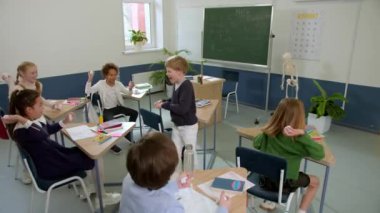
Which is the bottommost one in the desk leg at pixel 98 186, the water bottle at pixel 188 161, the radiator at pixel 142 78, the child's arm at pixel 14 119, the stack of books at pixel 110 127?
the desk leg at pixel 98 186

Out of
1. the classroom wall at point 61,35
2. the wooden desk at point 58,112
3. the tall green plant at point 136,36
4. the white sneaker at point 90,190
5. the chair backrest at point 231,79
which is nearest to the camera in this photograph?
the white sneaker at point 90,190

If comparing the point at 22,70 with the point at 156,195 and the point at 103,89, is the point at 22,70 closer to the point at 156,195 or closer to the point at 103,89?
the point at 103,89

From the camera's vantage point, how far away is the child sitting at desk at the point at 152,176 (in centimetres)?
116

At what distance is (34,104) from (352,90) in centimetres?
434

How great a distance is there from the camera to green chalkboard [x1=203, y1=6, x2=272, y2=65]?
483 cm

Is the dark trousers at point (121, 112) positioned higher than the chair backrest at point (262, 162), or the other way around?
the chair backrest at point (262, 162)

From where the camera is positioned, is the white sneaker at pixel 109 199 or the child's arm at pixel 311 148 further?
the white sneaker at pixel 109 199

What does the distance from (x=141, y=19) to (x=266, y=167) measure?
219 inches

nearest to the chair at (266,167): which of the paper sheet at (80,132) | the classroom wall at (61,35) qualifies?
the paper sheet at (80,132)

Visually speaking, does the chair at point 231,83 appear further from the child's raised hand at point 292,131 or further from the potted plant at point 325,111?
the child's raised hand at point 292,131

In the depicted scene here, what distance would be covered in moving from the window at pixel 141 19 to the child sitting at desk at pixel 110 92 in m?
2.64

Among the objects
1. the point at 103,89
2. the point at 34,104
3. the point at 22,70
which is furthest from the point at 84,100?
the point at 34,104

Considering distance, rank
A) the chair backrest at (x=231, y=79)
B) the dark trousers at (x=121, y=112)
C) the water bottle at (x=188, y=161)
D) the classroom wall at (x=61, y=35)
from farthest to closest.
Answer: the chair backrest at (x=231, y=79) < the classroom wall at (x=61, y=35) < the dark trousers at (x=121, y=112) < the water bottle at (x=188, y=161)

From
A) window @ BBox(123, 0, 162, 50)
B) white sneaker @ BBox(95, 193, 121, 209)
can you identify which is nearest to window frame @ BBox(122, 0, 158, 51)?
window @ BBox(123, 0, 162, 50)
